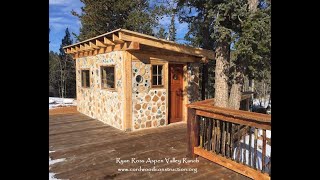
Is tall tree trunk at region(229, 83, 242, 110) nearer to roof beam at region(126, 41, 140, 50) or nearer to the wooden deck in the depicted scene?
the wooden deck

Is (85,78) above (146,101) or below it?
above

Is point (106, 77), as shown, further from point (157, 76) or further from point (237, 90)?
point (237, 90)

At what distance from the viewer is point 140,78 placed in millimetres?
6238

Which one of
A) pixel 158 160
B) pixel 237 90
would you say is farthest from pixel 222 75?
pixel 158 160

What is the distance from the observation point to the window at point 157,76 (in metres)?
6.55

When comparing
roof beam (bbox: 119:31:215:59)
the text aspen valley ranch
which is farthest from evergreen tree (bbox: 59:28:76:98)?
the text aspen valley ranch

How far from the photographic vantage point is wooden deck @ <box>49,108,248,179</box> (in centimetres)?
347

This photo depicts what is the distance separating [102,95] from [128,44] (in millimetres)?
2271

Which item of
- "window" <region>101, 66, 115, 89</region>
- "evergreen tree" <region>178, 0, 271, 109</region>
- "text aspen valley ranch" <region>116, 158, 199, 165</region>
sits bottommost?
"text aspen valley ranch" <region>116, 158, 199, 165</region>

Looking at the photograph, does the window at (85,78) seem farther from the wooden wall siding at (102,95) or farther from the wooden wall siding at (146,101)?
the wooden wall siding at (146,101)

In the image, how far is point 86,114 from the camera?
8.74m
